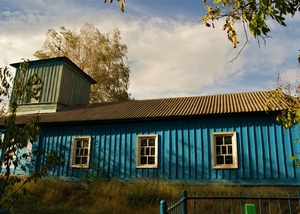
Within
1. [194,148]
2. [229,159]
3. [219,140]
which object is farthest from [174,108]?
[229,159]

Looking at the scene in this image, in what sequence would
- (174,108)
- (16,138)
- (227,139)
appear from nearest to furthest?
(16,138), (227,139), (174,108)

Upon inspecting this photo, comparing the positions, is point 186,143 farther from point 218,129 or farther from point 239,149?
point 239,149

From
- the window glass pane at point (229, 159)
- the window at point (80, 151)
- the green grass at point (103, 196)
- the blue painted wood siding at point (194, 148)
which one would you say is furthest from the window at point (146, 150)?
the window glass pane at point (229, 159)

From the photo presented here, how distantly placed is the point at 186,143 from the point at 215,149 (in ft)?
4.09

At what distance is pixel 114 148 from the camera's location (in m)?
12.3

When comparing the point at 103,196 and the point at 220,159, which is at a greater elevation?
the point at 220,159

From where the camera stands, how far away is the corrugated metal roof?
11461 mm

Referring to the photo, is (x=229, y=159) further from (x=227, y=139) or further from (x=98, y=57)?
(x=98, y=57)

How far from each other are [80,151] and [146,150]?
11.3 feet

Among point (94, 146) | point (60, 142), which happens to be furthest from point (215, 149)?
point (60, 142)

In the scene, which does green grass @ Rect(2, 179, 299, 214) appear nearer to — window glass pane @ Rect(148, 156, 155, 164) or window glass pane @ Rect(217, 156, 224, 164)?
window glass pane @ Rect(217, 156, 224, 164)

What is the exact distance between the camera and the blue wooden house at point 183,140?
1038 cm

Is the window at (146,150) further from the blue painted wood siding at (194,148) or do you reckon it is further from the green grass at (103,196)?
the green grass at (103,196)

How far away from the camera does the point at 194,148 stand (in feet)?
36.9
